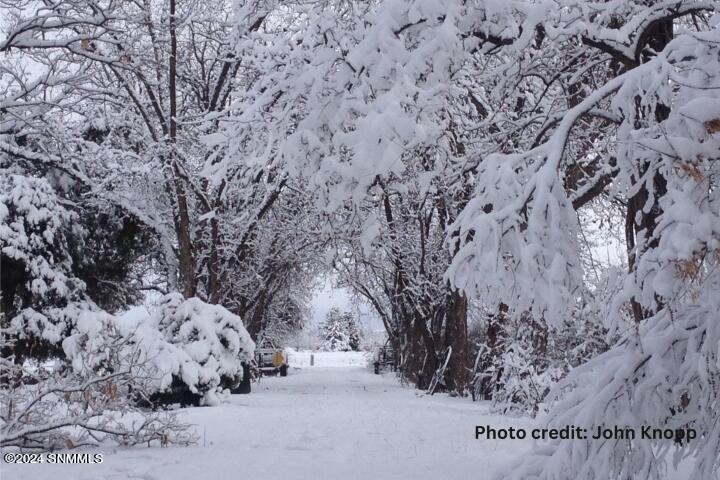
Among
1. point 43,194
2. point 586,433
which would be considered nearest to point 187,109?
point 43,194

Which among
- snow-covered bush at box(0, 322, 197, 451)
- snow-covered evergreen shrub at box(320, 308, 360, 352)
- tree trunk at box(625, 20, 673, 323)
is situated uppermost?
tree trunk at box(625, 20, 673, 323)

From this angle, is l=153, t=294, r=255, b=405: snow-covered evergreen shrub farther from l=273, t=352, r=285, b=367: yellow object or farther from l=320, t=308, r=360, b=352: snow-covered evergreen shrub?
l=320, t=308, r=360, b=352: snow-covered evergreen shrub

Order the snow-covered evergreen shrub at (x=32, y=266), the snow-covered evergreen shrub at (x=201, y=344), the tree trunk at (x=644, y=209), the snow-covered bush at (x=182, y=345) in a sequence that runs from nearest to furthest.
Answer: the tree trunk at (x=644, y=209) → the snow-covered bush at (x=182, y=345) → the snow-covered evergreen shrub at (x=201, y=344) → the snow-covered evergreen shrub at (x=32, y=266)

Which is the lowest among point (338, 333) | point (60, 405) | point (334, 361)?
point (334, 361)

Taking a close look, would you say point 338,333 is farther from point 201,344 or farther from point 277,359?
point 201,344

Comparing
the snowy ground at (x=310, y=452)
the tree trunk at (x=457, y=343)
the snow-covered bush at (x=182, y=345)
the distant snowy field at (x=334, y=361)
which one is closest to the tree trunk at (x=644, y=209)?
the snowy ground at (x=310, y=452)

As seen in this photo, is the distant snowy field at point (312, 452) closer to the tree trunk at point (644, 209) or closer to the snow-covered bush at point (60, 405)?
the snow-covered bush at point (60, 405)

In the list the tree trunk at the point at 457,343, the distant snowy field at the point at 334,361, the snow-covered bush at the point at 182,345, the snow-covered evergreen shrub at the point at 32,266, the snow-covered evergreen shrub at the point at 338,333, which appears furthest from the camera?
the snow-covered evergreen shrub at the point at 338,333

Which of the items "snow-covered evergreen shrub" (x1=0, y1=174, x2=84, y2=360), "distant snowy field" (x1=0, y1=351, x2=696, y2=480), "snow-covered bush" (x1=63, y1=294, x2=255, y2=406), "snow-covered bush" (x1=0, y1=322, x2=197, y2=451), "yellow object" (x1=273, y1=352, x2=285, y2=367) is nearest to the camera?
"distant snowy field" (x1=0, y1=351, x2=696, y2=480)

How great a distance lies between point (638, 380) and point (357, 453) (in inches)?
118

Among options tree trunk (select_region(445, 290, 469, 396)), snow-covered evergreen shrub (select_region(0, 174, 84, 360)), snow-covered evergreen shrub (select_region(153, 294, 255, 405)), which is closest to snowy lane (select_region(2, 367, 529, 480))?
snow-covered evergreen shrub (select_region(153, 294, 255, 405))

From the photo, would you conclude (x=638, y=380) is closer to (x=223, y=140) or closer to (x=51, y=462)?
(x=223, y=140)

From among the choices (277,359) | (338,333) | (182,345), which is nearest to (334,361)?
(338,333)

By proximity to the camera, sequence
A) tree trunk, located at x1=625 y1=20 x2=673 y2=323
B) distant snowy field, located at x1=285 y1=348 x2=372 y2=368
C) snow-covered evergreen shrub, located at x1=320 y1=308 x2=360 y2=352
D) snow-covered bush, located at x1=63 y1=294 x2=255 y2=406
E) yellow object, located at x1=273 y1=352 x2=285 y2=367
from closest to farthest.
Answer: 1. tree trunk, located at x1=625 y1=20 x2=673 y2=323
2. snow-covered bush, located at x1=63 y1=294 x2=255 y2=406
3. yellow object, located at x1=273 y1=352 x2=285 y2=367
4. distant snowy field, located at x1=285 y1=348 x2=372 y2=368
5. snow-covered evergreen shrub, located at x1=320 y1=308 x2=360 y2=352
